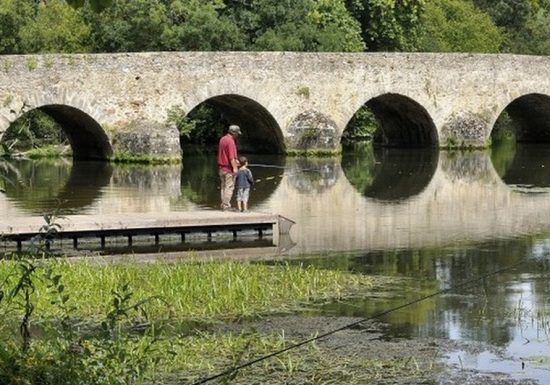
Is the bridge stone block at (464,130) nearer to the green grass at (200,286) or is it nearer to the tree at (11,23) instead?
the tree at (11,23)

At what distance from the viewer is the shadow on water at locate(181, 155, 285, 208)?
20.8m

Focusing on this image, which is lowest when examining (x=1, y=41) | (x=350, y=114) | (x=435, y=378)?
(x=435, y=378)

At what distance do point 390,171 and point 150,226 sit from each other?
13.5 meters

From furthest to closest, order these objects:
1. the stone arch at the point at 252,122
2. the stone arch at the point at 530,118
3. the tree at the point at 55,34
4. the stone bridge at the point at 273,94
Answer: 1. the tree at the point at 55,34
2. the stone arch at the point at 530,118
3. the stone arch at the point at 252,122
4. the stone bridge at the point at 273,94

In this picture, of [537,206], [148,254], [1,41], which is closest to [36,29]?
[1,41]

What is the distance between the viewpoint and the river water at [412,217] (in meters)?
10.1

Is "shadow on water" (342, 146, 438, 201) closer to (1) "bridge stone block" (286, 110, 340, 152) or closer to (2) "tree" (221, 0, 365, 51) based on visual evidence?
(1) "bridge stone block" (286, 110, 340, 152)

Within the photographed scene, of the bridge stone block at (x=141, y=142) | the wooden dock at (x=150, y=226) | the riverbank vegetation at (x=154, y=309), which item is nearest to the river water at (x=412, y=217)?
the wooden dock at (x=150, y=226)

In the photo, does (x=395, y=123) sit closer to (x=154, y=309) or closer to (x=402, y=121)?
(x=402, y=121)

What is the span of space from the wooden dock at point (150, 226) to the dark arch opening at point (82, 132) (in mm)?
13966

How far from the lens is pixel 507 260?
13.6 m

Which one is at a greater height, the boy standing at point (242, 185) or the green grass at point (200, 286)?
the boy standing at point (242, 185)

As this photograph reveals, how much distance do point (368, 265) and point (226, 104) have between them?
2078 centimetres

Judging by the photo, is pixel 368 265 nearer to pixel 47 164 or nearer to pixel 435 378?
pixel 435 378
